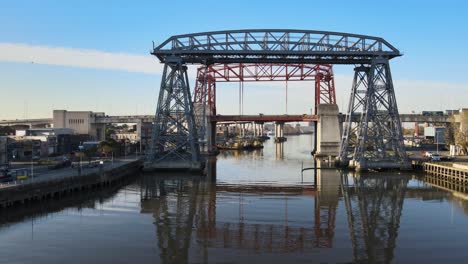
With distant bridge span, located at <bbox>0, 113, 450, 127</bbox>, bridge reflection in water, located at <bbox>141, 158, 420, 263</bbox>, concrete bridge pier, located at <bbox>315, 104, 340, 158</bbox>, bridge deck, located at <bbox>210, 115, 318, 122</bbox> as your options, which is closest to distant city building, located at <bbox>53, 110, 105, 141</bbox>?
distant bridge span, located at <bbox>0, 113, 450, 127</bbox>

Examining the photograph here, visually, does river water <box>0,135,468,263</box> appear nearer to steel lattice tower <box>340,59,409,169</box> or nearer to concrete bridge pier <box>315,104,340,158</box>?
steel lattice tower <box>340,59,409,169</box>

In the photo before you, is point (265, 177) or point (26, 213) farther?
point (265, 177)

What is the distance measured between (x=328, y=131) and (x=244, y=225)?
219 ft

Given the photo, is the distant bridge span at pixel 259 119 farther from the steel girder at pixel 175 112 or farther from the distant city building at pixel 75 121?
the steel girder at pixel 175 112

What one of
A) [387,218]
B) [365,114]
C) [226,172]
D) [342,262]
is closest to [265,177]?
[226,172]

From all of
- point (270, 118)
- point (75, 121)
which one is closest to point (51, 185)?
point (270, 118)

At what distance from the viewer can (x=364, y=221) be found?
3353 centimetres

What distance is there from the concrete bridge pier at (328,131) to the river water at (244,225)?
43313 millimetres

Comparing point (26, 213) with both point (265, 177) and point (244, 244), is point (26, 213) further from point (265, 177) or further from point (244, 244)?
point (265, 177)

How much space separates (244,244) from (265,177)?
34187 mm

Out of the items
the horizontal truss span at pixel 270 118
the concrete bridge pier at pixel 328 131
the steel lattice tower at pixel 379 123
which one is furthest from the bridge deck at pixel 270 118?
the steel lattice tower at pixel 379 123

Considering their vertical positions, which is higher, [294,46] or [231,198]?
[294,46]

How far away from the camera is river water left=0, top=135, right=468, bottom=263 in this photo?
81.1 ft

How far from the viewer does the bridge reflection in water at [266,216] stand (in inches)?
1037
